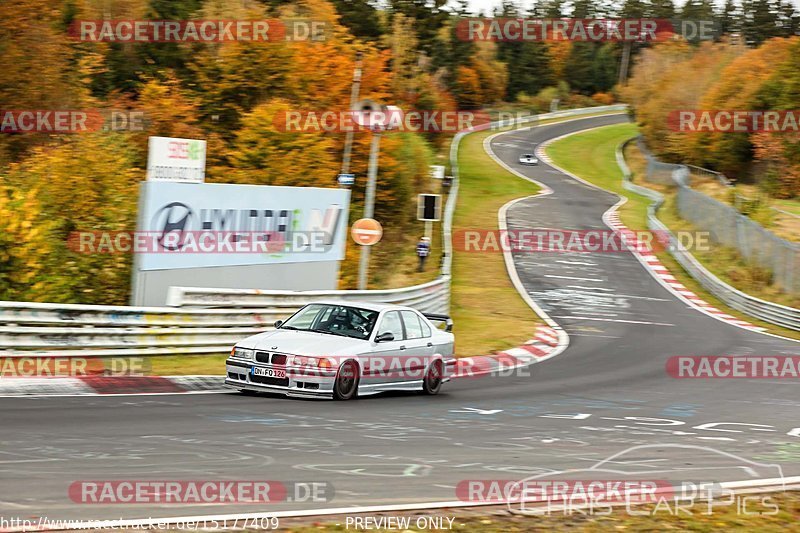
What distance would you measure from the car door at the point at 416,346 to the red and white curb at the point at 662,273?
16348 mm

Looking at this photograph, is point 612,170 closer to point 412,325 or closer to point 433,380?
point 433,380

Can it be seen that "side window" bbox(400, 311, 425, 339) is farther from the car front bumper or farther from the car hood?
the car front bumper

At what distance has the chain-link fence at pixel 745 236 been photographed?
31172 mm

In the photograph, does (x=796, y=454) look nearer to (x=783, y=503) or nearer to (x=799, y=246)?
(x=783, y=503)

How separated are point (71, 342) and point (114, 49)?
1908 inches

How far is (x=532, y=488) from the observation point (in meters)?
7.52

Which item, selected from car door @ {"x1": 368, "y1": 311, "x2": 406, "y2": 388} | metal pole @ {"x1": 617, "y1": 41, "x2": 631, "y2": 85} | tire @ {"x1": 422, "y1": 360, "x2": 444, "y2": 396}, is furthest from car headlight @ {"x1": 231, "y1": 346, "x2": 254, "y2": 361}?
metal pole @ {"x1": 617, "y1": 41, "x2": 631, "y2": 85}

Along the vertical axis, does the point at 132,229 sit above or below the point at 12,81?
below

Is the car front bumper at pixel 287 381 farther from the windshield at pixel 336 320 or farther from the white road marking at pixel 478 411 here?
the white road marking at pixel 478 411

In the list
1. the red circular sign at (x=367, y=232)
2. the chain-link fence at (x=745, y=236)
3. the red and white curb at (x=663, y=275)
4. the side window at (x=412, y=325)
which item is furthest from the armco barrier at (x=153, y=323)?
the chain-link fence at (x=745, y=236)

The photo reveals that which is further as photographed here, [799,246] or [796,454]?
[799,246]

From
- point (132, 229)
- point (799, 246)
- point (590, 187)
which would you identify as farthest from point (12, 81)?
point (590, 187)

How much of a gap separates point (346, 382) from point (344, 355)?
1.23ft

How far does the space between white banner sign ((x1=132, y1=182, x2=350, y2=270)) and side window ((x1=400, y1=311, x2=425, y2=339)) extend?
4302 millimetres
